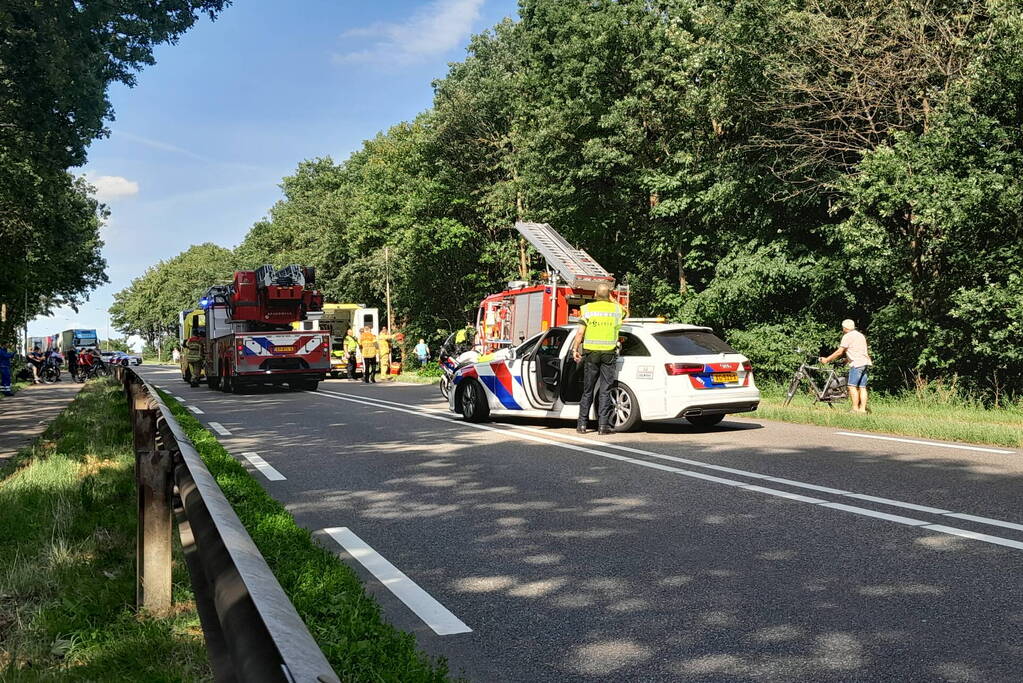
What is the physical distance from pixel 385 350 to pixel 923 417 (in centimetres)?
2233

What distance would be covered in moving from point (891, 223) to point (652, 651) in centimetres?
1792

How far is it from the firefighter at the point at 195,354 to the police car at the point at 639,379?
17.0 meters

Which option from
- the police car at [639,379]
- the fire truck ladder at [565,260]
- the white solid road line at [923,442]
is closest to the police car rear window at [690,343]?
the police car at [639,379]

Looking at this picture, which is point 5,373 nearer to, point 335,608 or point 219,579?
point 335,608

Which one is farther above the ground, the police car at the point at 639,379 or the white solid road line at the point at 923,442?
the police car at the point at 639,379

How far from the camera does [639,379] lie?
38.7 feet

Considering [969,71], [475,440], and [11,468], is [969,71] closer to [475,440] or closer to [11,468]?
[475,440]

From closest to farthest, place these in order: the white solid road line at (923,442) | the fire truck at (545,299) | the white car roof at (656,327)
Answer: the white solid road line at (923,442)
the white car roof at (656,327)
the fire truck at (545,299)

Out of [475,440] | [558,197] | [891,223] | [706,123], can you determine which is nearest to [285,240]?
[558,197]

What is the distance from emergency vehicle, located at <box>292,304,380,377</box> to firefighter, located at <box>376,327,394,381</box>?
3.09 feet

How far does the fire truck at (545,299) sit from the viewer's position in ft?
72.7

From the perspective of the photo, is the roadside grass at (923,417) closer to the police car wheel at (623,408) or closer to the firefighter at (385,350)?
the police car wheel at (623,408)

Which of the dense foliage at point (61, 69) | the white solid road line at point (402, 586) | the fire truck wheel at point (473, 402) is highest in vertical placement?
the dense foliage at point (61, 69)

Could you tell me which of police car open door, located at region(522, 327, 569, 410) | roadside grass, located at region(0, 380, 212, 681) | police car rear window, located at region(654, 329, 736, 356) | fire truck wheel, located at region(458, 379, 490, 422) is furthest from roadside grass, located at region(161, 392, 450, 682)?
fire truck wheel, located at region(458, 379, 490, 422)
